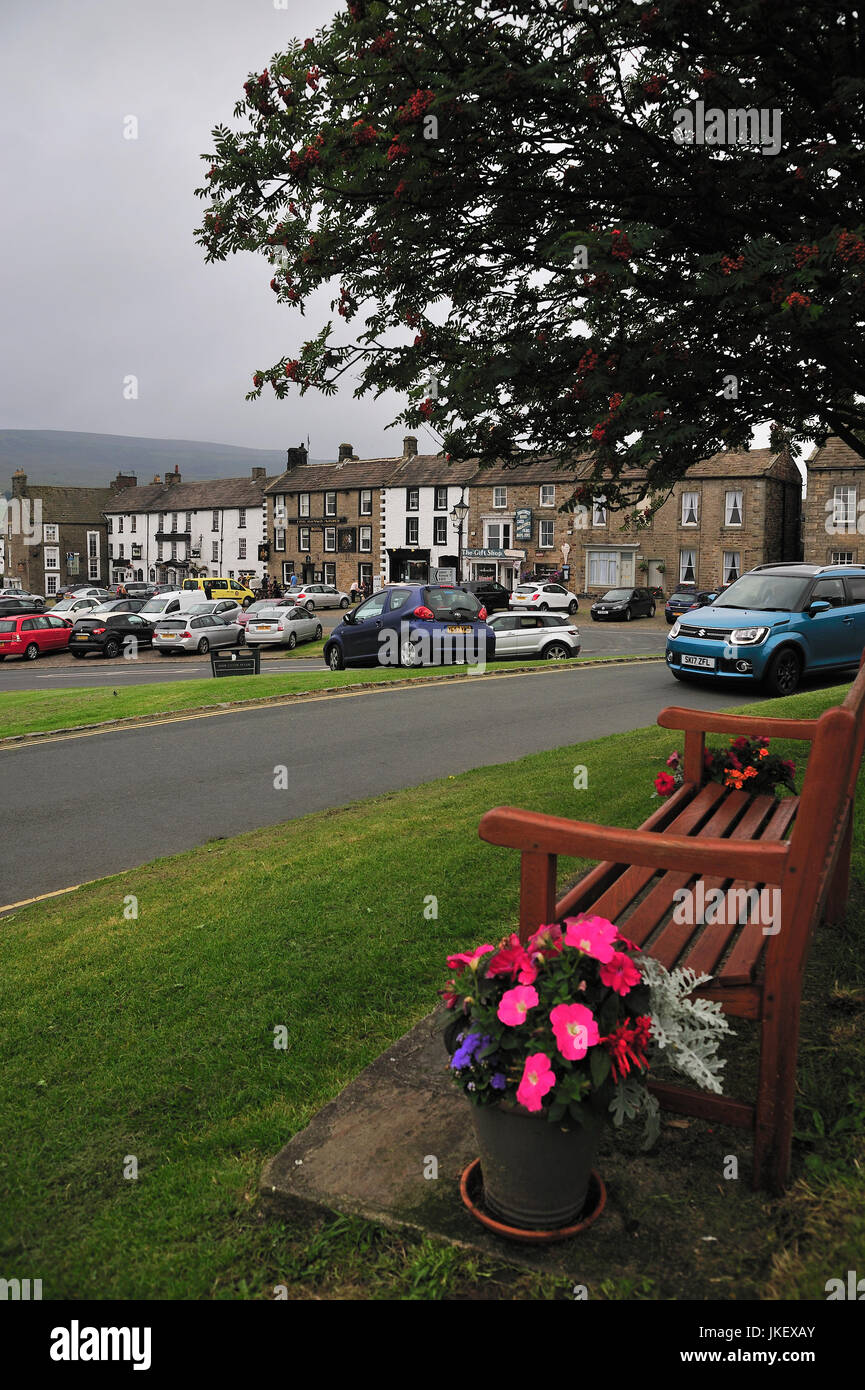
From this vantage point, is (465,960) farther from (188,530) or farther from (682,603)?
(188,530)

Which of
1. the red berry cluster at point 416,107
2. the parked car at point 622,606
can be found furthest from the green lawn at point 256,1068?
the parked car at point 622,606

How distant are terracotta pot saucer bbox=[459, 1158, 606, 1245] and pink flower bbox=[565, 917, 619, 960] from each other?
2.64 ft

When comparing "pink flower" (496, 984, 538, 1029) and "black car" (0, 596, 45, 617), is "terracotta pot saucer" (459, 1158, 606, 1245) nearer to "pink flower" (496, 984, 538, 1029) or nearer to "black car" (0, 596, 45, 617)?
"pink flower" (496, 984, 538, 1029)

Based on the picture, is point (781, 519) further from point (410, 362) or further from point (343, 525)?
point (410, 362)

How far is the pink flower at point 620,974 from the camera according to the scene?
2650 millimetres

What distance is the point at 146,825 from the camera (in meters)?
9.34

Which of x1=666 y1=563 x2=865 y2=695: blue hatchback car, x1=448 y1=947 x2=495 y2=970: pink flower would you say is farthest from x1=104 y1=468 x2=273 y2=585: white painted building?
x1=448 y1=947 x2=495 y2=970: pink flower

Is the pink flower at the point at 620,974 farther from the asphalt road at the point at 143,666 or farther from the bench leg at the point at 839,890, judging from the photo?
the asphalt road at the point at 143,666

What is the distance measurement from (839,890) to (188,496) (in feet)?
283

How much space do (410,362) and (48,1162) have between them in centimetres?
541

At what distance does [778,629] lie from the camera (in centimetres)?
1473

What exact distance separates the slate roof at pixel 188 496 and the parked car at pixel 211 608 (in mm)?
35918

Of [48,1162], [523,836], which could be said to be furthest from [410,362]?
[48,1162]

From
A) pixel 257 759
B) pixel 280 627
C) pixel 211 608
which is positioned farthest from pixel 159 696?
pixel 211 608
